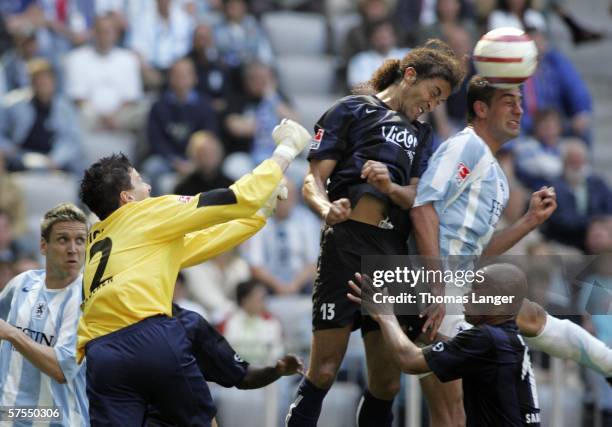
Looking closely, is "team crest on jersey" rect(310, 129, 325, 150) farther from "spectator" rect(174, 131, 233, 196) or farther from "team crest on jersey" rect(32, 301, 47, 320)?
"spectator" rect(174, 131, 233, 196)

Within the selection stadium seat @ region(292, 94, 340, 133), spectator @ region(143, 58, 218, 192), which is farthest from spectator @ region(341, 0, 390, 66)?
spectator @ region(143, 58, 218, 192)

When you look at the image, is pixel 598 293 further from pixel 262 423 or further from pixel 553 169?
pixel 553 169

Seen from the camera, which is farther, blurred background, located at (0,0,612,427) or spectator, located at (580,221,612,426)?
blurred background, located at (0,0,612,427)

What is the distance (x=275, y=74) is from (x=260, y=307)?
3767 millimetres

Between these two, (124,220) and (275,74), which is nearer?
(124,220)

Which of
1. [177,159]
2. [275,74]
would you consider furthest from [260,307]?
[275,74]

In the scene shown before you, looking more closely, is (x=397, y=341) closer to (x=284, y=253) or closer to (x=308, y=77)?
(x=284, y=253)

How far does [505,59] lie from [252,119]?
22.0 feet

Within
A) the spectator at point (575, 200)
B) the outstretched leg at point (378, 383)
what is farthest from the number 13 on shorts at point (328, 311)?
the spectator at point (575, 200)

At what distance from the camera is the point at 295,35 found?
16.2m

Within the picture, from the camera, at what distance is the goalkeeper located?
7.38 meters

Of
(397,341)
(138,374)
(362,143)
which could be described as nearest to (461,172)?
(362,143)

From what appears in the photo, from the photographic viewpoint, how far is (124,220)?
754 cm

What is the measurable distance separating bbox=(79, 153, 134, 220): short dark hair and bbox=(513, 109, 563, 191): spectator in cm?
725
